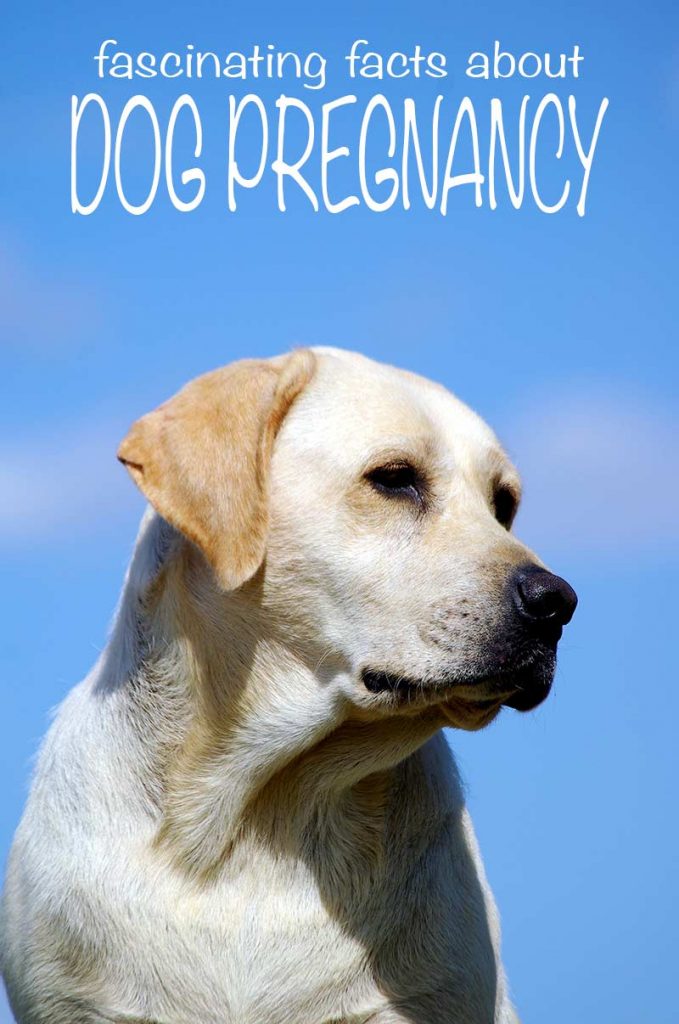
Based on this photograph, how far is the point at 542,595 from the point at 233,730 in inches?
47.8

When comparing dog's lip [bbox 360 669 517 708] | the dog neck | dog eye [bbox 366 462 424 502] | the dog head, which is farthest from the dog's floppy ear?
dog's lip [bbox 360 669 517 708]

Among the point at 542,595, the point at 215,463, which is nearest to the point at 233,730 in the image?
the point at 215,463

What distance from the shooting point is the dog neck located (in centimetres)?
524

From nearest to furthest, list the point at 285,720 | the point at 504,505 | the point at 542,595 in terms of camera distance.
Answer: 1. the point at 542,595
2. the point at 285,720
3. the point at 504,505

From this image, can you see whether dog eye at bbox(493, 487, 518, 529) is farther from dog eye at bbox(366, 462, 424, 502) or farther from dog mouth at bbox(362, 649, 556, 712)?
dog mouth at bbox(362, 649, 556, 712)

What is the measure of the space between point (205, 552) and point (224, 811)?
98 cm

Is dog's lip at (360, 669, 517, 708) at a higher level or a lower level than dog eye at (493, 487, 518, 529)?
lower

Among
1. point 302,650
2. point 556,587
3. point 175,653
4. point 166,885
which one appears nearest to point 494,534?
point 556,587

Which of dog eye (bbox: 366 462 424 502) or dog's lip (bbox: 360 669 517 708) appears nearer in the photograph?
dog's lip (bbox: 360 669 517 708)

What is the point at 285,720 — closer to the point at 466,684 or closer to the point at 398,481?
the point at 466,684

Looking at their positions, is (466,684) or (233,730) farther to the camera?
(233,730)

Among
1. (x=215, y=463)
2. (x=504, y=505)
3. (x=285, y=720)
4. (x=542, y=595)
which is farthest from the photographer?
(x=504, y=505)

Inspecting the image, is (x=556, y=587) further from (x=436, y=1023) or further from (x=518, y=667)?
(x=436, y=1023)

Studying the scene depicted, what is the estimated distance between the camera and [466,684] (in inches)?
198
